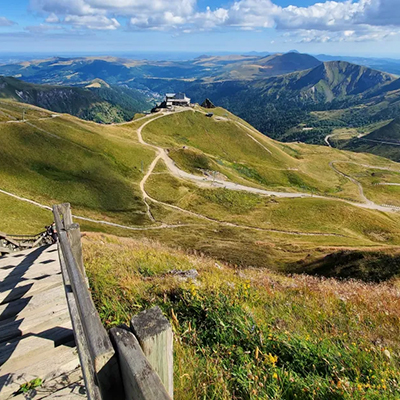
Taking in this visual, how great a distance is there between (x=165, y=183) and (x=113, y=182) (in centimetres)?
1665

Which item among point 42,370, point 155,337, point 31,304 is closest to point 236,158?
point 31,304

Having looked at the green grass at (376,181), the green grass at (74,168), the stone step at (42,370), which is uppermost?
the stone step at (42,370)

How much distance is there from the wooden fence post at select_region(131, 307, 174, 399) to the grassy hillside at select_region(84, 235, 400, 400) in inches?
45.9

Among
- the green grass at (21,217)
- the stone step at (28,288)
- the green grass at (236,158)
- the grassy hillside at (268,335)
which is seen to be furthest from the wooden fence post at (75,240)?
the green grass at (236,158)

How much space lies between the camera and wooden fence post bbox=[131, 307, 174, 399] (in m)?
3.04

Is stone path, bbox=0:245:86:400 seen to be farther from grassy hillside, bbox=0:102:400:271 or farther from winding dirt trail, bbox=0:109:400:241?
winding dirt trail, bbox=0:109:400:241

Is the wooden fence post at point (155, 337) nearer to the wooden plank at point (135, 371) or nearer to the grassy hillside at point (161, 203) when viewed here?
the wooden plank at point (135, 371)

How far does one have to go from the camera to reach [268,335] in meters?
5.98

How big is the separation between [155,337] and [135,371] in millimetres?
418

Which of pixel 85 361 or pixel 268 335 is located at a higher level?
pixel 85 361

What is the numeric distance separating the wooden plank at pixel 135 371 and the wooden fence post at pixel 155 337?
0.10 meters

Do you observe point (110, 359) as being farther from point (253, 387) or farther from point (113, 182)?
point (113, 182)

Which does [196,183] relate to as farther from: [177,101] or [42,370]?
[177,101]

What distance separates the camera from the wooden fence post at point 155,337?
9.98ft
